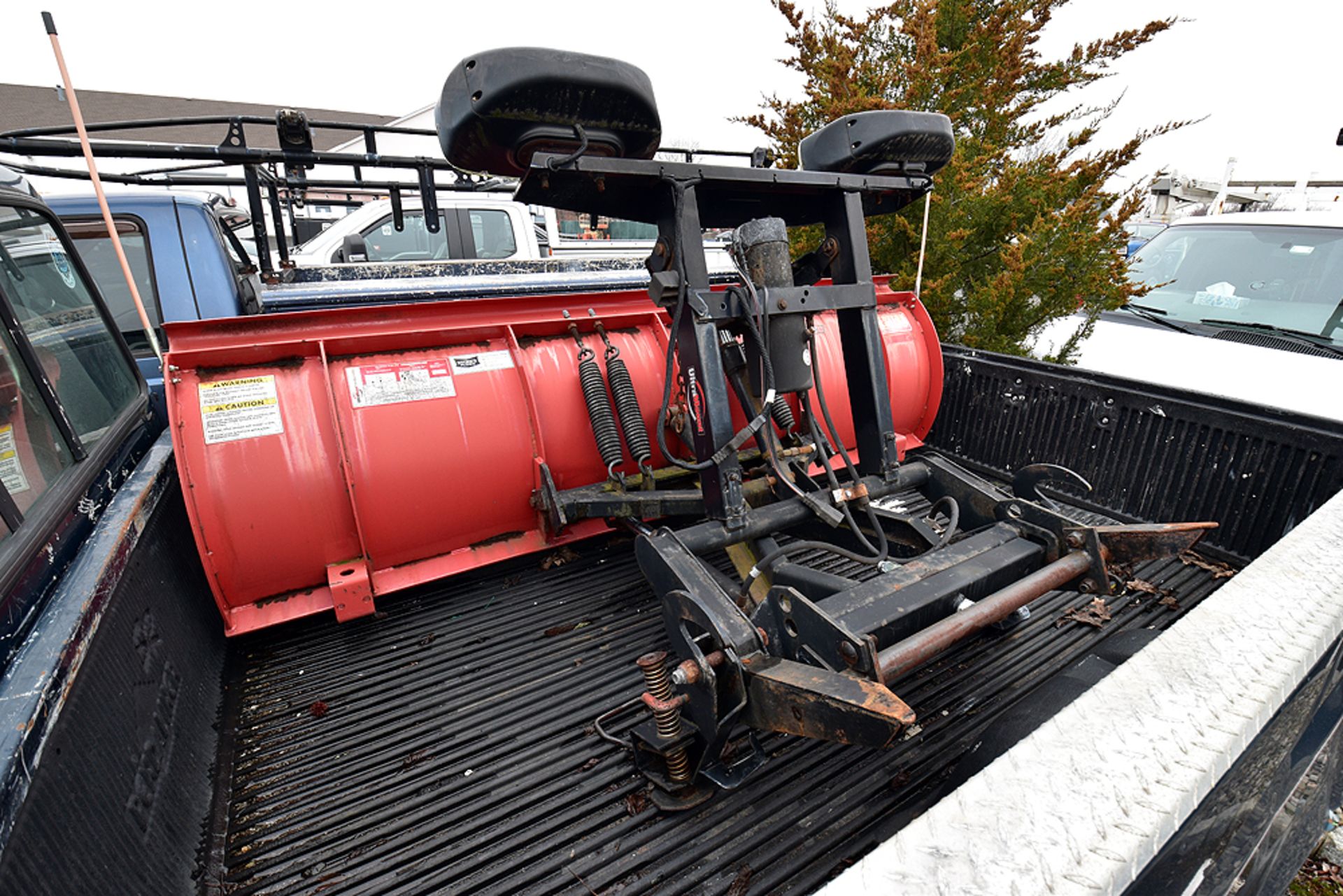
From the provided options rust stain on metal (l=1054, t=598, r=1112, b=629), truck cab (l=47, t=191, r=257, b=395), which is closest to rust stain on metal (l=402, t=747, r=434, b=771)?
rust stain on metal (l=1054, t=598, r=1112, b=629)

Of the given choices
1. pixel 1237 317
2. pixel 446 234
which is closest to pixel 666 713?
pixel 1237 317

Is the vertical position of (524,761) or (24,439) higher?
(24,439)

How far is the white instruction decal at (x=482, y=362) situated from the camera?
2525mm

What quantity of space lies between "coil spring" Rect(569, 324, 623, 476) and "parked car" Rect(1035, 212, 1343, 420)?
2.32 meters

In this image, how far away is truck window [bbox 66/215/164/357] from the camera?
9.68 ft

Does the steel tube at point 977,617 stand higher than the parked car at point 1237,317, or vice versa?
the parked car at point 1237,317

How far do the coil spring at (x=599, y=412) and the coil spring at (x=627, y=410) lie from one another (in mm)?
41

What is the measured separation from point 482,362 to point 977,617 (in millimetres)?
2056

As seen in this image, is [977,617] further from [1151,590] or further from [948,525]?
[1151,590]

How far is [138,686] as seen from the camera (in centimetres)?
145

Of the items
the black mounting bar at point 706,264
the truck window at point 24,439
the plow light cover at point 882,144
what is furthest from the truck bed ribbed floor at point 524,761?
the plow light cover at point 882,144

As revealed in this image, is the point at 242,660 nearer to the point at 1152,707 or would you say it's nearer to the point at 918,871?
the point at 918,871

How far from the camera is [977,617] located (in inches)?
57.3

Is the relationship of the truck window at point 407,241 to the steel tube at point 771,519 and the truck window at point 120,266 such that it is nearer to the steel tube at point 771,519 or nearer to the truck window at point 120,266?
the truck window at point 120,266
